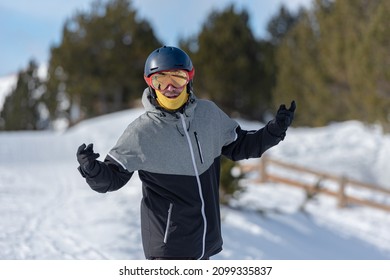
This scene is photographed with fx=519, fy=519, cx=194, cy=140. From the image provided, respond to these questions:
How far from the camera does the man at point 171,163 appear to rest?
2.66 meters

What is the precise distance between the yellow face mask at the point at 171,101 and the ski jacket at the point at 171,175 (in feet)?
0.15

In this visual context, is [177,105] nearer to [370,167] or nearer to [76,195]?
[76,195]

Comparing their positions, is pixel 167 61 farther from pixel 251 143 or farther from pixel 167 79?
pixel 251 143

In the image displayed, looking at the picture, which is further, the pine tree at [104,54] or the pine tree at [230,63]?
the pine tree at [104,54]

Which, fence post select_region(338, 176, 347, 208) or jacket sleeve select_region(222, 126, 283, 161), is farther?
fence post select_region(338, 176, 347, 208)

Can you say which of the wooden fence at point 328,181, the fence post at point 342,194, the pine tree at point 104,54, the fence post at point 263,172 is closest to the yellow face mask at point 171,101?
the wooden fence at point 328,181

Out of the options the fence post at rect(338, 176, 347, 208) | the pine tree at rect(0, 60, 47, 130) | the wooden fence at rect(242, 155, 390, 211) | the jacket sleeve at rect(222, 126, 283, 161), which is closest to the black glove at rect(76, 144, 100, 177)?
the jacket sleeve at rect(222, 126, 283, 161)

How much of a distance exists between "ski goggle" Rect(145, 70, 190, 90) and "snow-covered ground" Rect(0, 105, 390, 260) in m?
2.65

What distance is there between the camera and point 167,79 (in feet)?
8.93

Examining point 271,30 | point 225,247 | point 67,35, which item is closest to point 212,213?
point 225,247

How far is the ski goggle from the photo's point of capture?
272cm

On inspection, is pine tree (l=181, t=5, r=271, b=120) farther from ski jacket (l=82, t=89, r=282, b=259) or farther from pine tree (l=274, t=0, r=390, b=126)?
ski jacket (l=82, t=89, r=282, b=259)

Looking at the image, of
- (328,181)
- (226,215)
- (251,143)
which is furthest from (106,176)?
(328,181)

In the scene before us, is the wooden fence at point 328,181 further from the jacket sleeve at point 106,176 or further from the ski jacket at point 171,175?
the jacket sleeve at point 106,176
